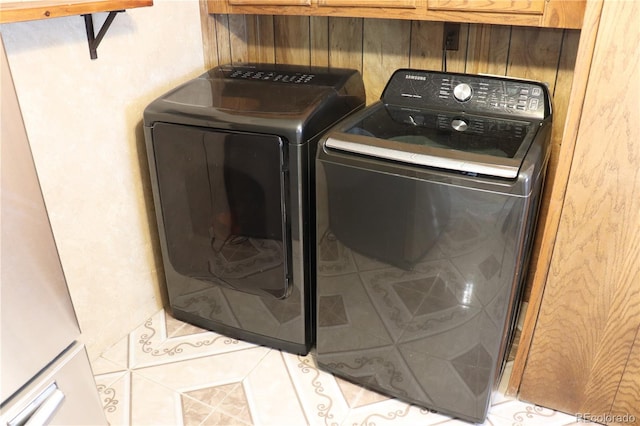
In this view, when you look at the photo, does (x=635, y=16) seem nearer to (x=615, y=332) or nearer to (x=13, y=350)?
(x=615, y=332)

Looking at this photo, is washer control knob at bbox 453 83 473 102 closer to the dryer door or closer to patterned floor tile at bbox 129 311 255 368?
the dryer door

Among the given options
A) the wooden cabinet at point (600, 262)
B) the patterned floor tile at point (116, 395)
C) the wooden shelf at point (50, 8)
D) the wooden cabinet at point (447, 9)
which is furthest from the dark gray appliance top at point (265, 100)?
the patterned floor tile at point (116, 395)

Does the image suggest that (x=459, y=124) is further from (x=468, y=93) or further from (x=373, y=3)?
(x=373, y=3)

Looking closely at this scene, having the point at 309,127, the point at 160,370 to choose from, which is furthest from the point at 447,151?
the point at 160,370

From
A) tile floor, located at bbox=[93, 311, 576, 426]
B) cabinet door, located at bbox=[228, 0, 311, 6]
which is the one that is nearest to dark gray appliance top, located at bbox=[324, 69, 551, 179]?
cabinet door, located at bbox=[228, 0, 311, 6]

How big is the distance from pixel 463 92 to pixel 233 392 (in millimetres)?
1249

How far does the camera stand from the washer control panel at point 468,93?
5.25ft

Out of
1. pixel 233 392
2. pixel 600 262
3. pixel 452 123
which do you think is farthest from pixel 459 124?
pixel 233 392

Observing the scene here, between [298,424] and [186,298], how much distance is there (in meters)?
0.66

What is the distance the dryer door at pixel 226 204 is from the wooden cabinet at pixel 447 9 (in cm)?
50

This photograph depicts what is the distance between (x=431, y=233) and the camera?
1.33m

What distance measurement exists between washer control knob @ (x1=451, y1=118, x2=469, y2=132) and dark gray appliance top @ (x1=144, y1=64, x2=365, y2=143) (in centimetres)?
37

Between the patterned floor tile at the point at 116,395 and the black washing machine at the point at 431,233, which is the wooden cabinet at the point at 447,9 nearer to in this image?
the black washing machine at the point at 431,233

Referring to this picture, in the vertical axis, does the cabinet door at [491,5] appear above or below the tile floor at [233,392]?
above
